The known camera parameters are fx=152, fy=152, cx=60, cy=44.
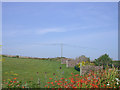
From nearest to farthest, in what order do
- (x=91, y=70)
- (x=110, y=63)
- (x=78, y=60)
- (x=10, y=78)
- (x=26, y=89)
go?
(x=26, y=89) < (x=10, y=78) < (x=91, y=70) < (x=110, y=63) < (x=78, y=60)

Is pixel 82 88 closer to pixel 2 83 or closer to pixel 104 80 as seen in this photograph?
pixel 104 80

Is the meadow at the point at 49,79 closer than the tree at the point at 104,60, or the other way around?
the meadow at the point at 49,79

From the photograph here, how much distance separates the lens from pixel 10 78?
19.8 feet

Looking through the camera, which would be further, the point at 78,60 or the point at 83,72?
the point at 78,60

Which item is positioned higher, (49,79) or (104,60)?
(104,60)

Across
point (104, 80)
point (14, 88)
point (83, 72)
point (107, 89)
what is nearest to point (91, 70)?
point (83, 72)

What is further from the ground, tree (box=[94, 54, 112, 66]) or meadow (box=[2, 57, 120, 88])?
tree (box=[94, 54, 112, 66])

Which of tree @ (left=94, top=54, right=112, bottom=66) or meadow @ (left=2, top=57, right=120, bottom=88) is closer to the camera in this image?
meadow @ (left=2, top=57, right=120, bottom=88)

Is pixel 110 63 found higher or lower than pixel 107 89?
higher

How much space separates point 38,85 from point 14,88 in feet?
2.72

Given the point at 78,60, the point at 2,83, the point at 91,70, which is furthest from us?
the point at 78,60

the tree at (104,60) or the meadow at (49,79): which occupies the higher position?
the tree at (104,60)

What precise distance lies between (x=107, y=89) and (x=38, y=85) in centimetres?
241

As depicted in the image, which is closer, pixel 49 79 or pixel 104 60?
pixel 49 79
